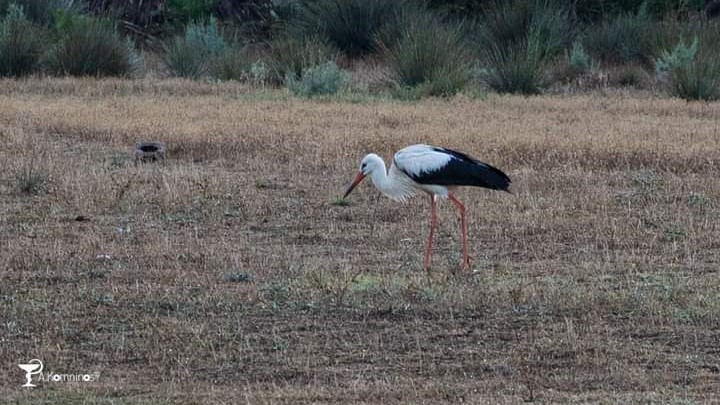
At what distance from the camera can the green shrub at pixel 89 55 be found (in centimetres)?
2052

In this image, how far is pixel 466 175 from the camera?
371 inches

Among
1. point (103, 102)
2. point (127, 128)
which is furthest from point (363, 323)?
point (103, 102)

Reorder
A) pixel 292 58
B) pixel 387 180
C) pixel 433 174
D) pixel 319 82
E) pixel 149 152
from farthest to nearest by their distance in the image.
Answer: pixel 292 58
pixel 319 82
pixel 149 152
pixel 387 180
pixel 433 174

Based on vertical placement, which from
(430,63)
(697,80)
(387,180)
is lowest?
(430,63)

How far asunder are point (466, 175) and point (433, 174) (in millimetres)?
229

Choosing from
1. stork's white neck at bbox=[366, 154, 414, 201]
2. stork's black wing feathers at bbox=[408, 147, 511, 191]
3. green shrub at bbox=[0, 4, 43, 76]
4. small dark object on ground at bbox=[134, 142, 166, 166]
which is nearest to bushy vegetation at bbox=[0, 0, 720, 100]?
green shrub at bbox=[0, 4, 43, 76]

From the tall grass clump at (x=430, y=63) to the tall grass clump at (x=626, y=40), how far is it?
381 centimetres

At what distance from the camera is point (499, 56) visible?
19609 mm

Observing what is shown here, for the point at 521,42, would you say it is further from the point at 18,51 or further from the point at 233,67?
the point at 18,51

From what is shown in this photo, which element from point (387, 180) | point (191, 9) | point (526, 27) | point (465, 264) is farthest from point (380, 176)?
point (191, 9)

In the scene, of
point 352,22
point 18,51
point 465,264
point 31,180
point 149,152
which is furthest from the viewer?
point 352,22

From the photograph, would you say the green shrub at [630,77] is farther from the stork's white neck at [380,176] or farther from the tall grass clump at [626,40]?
the stork's white neck at [380,176]

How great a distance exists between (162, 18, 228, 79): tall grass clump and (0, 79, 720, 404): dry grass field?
17.1ft

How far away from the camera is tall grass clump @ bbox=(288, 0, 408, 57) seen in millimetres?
23719
